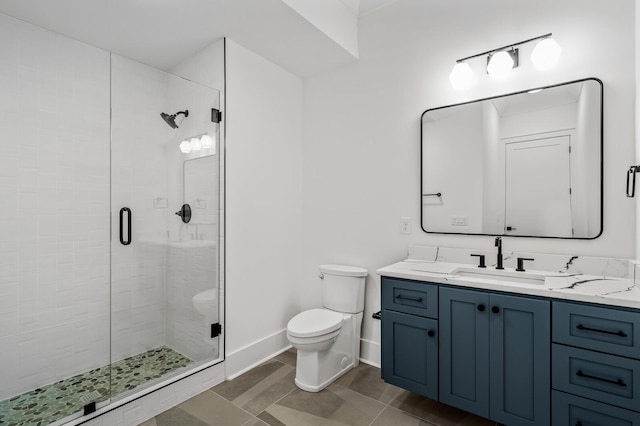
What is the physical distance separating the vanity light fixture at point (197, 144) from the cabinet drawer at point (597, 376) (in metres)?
2.35

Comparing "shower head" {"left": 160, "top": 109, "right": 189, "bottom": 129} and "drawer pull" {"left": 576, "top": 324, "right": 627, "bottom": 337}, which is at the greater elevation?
"shower head" {"left": 160, "top": 109, "right": 189, "bottom": 129}

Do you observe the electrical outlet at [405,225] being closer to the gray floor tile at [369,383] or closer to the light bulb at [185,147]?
the gray floor tile at [369,383]

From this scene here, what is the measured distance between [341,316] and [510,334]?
1118 millimetres

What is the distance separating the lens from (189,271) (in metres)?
2.37

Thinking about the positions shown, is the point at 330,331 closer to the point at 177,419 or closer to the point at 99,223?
the point at 177,419

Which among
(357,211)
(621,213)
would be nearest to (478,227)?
(621,213)

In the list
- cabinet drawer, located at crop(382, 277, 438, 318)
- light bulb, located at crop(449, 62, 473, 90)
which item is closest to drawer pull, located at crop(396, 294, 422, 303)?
cabinet drawer, located at crop(382, 277, 438, 318)

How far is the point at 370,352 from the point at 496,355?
1.14 metres

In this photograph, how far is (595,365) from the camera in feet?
4.52

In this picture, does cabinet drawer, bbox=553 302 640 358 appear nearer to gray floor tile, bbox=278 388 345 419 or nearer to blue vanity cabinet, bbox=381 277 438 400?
blue vanity cabinet, bbox=381 277 438 400

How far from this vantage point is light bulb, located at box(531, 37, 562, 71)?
1813 millimetres

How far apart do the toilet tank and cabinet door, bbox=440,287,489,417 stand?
0.81m

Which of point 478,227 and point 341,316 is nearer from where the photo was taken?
point 478,227

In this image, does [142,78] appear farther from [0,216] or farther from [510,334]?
[510,334]
